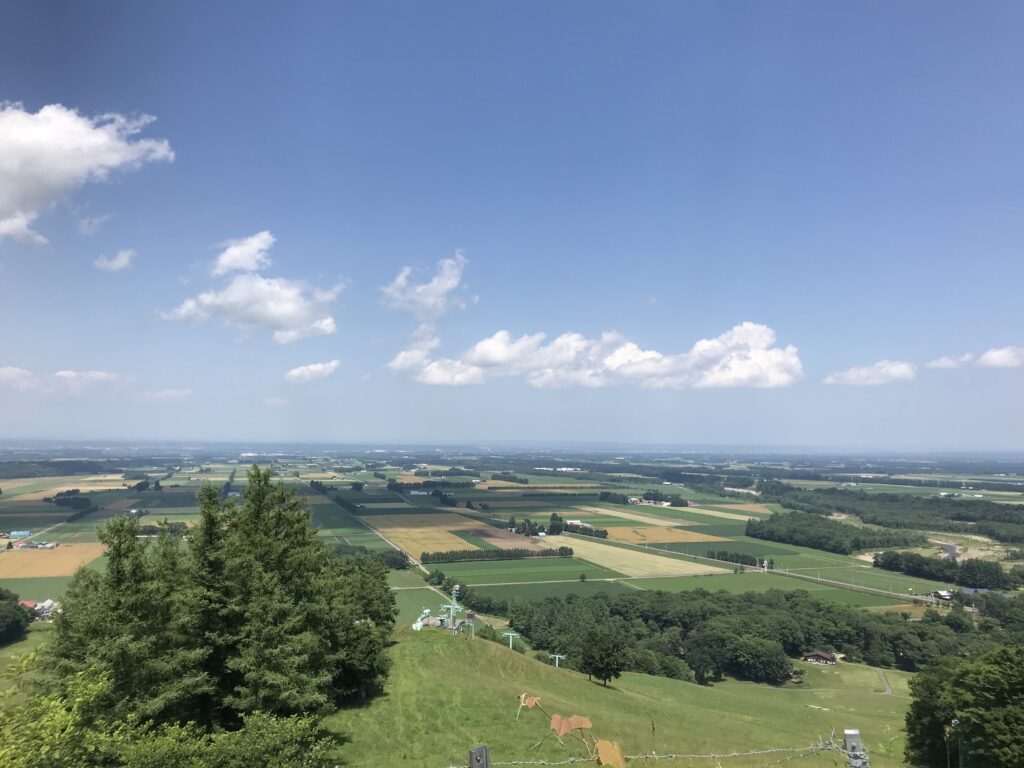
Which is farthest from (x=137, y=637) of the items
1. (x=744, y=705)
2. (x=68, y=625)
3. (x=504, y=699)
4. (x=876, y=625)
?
(x=876, y=625)

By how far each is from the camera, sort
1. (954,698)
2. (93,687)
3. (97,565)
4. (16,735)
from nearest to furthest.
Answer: (16,735) → (93,687) → (954,698) → (97,565)

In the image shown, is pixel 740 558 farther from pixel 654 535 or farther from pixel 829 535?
pixel 829 535

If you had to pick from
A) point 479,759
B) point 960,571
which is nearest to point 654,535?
point 960,571

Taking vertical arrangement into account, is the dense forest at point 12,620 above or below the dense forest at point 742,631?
above

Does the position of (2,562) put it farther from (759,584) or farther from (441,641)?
(759,584)

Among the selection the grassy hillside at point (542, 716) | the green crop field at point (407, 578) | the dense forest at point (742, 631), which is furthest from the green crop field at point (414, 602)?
the grassy hillside at point (542, 716)

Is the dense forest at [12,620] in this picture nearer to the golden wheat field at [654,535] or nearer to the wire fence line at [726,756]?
the wire fence line at [726,756]

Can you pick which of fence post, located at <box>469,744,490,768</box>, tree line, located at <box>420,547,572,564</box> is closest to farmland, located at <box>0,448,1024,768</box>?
tree line, located at <box>420,547,572,564</box>
